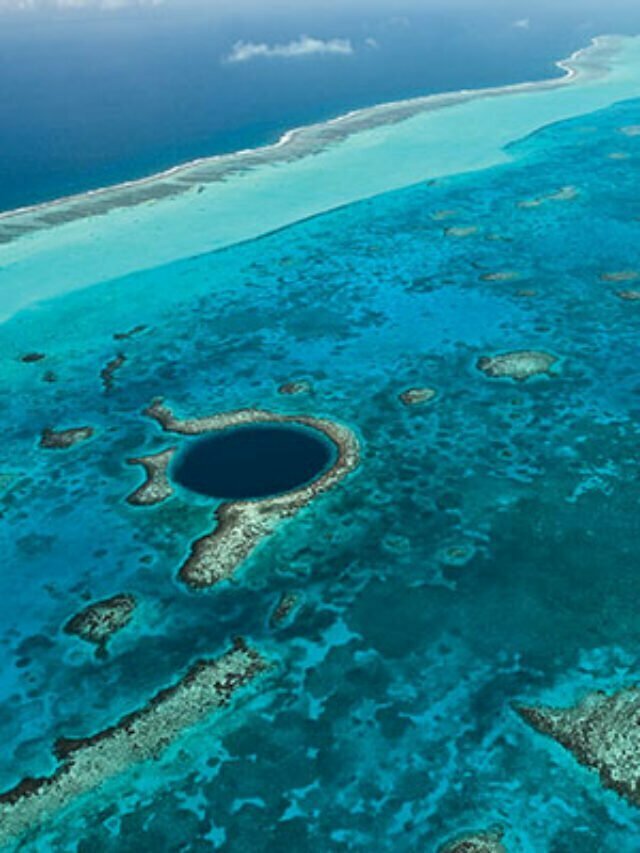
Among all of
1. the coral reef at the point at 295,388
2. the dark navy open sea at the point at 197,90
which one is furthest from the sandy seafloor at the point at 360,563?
the dark navy open sea at the point at 197,90

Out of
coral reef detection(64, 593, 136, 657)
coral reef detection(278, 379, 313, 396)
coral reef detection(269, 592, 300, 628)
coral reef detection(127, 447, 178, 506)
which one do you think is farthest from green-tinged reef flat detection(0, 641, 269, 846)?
coral reef detection(278, 379, 313, 396)

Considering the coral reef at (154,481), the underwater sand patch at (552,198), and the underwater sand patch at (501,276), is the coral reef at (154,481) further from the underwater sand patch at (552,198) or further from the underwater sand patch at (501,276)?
the underwater sand patch at (552,198)

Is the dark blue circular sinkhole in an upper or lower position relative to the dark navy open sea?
lower

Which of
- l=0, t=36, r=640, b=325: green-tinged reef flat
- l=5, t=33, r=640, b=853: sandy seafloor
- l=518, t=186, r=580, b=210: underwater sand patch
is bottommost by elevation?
l=5, t=33, r=640, b=853: sandy seafloor

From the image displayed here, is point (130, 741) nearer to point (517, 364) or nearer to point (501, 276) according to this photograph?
point (517, 364)

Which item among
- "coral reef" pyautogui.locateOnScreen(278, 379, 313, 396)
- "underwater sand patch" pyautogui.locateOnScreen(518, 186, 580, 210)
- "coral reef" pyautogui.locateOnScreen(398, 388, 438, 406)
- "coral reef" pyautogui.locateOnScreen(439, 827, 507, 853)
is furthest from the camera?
"underwater sand patch" pyautogui.locateOnScreen(518, 186, 580, 210)

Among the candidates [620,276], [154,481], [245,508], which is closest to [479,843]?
[245,508]

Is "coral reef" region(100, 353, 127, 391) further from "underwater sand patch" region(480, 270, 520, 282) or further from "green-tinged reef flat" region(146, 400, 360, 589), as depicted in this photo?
"underwater sand patch" region(480, 270, 520, 282)
